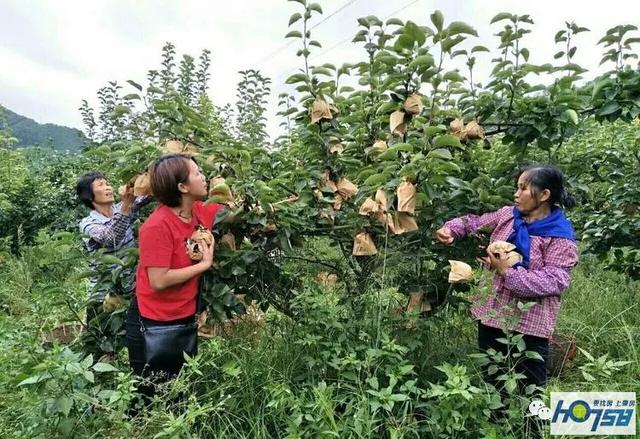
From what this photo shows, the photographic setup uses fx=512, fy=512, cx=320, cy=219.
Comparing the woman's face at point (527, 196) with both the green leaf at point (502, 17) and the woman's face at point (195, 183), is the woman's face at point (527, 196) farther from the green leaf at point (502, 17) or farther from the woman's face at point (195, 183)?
the woman's face at point (195, 183)

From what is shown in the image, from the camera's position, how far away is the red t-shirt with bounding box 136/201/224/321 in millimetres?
1866

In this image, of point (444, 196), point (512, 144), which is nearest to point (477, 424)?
point (444, 196)

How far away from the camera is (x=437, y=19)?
1.89 m

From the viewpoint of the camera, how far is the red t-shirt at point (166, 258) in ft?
6.12

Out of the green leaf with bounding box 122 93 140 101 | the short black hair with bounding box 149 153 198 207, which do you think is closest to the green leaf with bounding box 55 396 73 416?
the short black hair with bounding box 149 153 198 207

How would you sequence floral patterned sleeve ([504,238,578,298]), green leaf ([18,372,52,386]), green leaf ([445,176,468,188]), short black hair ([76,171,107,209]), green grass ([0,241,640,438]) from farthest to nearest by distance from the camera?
1. short black hair ([76,171,107,209])
2. green leaf ([445,176,468,188])
3. floral patterned sleeve ([504,238,578,298])
4. green grass ([0,241,640,438])
5. green leaf ([18,372,52,386])

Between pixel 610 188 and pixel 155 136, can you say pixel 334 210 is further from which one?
pixel 610 188

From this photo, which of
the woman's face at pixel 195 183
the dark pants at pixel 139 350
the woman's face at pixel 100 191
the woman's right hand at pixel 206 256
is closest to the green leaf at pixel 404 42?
the woman's face at pixel 195 183

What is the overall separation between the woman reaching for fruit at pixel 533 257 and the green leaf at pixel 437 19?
64cm

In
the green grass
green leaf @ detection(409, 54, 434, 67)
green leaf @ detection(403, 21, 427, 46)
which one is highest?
green leaf @ detection(403, 21, 427, 46)

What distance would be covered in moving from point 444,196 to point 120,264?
1.36m

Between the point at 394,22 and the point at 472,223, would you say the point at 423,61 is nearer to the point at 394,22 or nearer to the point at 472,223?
the point at 394,22

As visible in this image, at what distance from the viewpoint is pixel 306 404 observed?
183 cm

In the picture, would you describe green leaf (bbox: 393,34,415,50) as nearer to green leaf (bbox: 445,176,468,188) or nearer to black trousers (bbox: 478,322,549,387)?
green leaf (bbox: 445,176,468,188)
